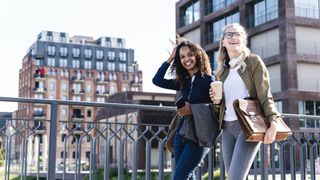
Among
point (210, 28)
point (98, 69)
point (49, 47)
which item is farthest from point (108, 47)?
point (210, 28)

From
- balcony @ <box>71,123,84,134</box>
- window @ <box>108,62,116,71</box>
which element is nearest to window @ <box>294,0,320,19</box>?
balcony @ <box>71,123,84,134</box>

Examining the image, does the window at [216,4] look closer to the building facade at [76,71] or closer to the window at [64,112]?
the building facade at [76,71]

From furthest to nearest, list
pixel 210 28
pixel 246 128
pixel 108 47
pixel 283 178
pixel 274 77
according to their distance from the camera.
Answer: pixel 108 47 < pixel 210 28 < pixel 274 77 < pixel 283 178 < pixel 246 128

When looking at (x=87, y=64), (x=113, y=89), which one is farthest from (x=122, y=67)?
(x=87, y=64)

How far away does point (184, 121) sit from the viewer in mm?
4348

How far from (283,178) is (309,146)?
66 cm

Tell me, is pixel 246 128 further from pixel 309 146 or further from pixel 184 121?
pixel 309 146

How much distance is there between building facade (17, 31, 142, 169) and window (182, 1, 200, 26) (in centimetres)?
4973

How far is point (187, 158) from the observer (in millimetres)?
4227

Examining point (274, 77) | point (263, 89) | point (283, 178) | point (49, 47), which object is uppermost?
point (49, 47)

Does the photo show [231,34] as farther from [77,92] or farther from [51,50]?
[51,50]

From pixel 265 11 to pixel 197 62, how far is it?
112 feet

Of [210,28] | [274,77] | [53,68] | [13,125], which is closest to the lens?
[13,125]

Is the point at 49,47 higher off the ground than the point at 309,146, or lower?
higher
